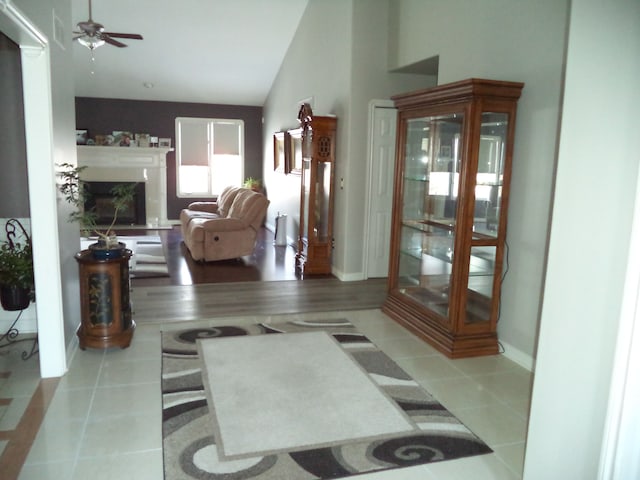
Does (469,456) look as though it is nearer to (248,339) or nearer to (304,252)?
(248,339)

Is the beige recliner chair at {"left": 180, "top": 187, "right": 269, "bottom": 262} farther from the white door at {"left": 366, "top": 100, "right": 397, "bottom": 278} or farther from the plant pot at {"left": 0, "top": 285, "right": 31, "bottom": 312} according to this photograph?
the plant pot at {"left": 0, "top": 285, "right": 31, "bottom": 312}

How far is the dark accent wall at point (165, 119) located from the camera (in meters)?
9.91

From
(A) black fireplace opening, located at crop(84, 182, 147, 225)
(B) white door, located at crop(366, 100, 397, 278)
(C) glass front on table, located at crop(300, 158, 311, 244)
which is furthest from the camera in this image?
(A) black fireplace opening, located at crop(84, 182, 147, 225)

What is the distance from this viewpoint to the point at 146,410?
287cm

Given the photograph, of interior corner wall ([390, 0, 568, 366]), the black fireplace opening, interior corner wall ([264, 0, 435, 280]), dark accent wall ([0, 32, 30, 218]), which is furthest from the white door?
the black fireplace opening

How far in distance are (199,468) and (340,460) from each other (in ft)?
2.16

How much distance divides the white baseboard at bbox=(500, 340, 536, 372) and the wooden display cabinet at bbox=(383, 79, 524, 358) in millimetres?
80

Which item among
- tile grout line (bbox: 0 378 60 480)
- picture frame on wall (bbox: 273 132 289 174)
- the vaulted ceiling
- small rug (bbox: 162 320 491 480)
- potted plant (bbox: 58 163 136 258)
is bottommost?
tile grout line (bbox: 0 378 60 480)

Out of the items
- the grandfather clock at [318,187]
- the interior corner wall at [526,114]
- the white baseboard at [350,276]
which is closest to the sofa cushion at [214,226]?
the grandfather clock at [318,187]

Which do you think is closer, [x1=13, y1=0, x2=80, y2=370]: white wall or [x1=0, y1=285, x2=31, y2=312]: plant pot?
[x1=13, y1=0, x2=80, y2=370]: white wall

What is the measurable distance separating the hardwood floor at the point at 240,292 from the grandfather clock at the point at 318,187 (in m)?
0.27

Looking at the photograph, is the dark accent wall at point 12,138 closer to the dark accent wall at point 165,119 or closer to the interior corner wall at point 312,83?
the interior corner wall at point 312,83

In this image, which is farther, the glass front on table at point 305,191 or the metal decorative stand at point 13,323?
the glass front on table at point 305,191

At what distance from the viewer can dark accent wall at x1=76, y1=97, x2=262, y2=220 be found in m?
9.91
